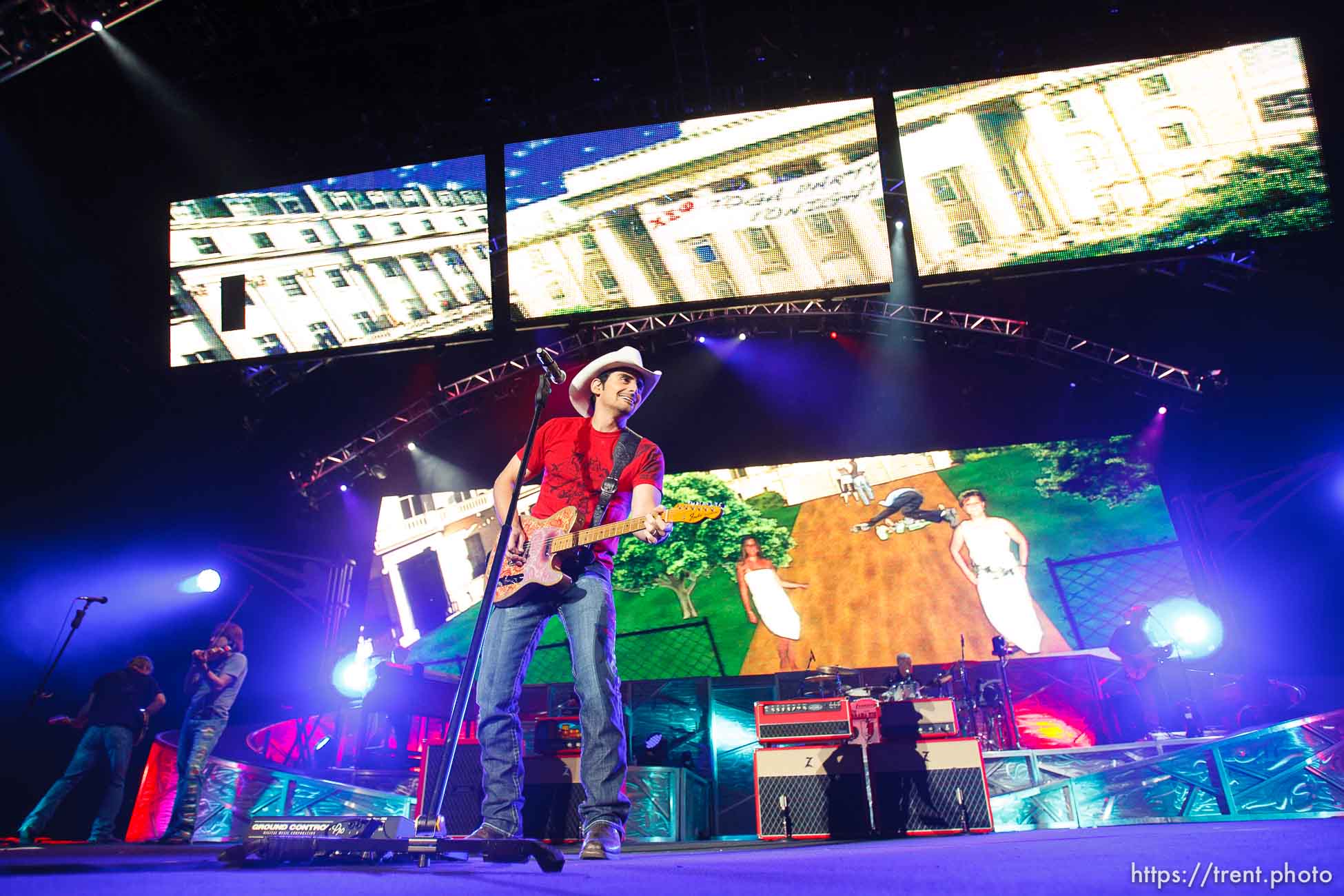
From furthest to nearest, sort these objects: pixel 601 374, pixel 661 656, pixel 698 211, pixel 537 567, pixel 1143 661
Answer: pixel 661 656 → pixel 698 211 → pixel 1143 661 → pixel 601 374 → pixel 537 567

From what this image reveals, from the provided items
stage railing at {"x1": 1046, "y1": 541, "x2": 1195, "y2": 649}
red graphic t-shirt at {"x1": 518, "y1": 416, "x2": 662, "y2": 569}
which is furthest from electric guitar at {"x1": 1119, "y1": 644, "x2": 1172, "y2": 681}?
red graphic t-shirt at {"x1": 518, "y1": 416, "x2": 662, "y2": 569}

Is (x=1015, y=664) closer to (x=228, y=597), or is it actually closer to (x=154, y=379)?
(x=228, y=597)

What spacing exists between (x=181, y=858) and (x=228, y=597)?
588cm

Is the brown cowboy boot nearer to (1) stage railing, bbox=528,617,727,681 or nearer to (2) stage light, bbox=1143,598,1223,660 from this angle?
(1) stage railing, bbox=528,617,727,681

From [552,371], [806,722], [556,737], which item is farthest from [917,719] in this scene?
[552,371]

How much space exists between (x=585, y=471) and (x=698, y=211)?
420 cm

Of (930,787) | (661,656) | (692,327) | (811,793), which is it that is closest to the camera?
(930,787)

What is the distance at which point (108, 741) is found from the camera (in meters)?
5.96

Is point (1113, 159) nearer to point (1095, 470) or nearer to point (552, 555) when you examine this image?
point (1095, 470)

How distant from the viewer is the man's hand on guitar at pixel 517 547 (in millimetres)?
3479

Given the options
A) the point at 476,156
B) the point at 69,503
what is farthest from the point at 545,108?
the point at 69,503

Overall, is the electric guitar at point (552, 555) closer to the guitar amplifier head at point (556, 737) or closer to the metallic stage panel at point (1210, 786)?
the guitar amplifier head at point (556, 737)

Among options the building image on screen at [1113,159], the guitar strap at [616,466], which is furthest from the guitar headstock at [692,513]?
the building image on screen at [1113,159]

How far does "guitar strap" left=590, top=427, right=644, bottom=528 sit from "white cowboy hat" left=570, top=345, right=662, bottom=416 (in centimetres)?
18
